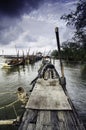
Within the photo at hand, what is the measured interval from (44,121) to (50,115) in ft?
2.08

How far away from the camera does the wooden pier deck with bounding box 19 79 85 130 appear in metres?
5.90

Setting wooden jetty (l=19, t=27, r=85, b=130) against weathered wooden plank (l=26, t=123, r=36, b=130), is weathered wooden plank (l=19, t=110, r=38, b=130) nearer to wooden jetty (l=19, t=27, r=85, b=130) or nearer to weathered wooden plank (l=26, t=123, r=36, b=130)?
wooden jetty (l=19, t=27, r=85, b=130)

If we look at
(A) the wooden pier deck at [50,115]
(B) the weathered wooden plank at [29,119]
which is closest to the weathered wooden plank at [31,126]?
(A) the wooden pier deck at [50,115]

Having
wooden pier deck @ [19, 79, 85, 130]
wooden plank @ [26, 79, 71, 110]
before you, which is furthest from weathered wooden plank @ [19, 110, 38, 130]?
wooden plank @ [26, 79, 71, 110]

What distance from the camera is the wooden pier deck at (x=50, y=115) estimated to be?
5.90 metres

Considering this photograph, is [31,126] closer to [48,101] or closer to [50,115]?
[50,115]

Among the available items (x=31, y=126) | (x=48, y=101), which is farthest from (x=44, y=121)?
(x=48, y=101)

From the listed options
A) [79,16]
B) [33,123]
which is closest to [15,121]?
[33,123]

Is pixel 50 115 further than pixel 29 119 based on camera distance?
Yes

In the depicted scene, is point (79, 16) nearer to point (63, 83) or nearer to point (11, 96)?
point (63, 83)

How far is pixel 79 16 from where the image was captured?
14.6 meters

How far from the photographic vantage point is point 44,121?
6289mm

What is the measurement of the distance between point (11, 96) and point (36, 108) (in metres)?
11.5

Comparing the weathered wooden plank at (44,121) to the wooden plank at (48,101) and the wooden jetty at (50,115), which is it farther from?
the wooden plank at (48,101)
